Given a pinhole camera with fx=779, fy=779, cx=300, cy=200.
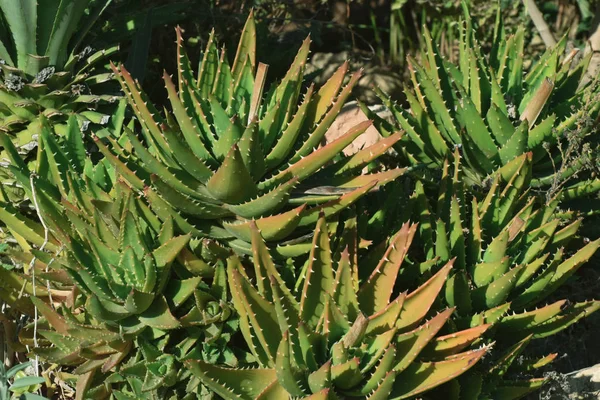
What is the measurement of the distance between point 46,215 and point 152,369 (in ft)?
1.95

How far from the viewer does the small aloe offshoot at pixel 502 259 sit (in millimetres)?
2336

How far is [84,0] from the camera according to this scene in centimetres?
278

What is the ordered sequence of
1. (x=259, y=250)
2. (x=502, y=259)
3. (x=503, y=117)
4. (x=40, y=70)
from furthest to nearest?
(x=40, y=70) < (x=503, y=117) < (x=502, y=259) < (x=259, y=250)

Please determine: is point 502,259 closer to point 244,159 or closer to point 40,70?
point 244,159

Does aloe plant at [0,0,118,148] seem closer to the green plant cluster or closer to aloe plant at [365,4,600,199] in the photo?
the green plant cluster

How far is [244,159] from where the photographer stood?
2.13m

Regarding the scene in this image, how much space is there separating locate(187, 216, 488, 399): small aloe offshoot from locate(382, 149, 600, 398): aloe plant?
7.4 inches

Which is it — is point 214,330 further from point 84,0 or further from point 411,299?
point 84,0

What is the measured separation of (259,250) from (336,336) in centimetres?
31

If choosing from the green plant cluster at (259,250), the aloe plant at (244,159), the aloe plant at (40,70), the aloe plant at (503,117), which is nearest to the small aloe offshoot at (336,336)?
the green plant cluster at (259,250)

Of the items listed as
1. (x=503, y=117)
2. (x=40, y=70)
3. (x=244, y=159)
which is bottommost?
(x=503, y=117)

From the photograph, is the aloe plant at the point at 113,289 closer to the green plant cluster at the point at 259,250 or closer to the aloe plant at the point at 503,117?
the green plant cluster at the point at 259,250

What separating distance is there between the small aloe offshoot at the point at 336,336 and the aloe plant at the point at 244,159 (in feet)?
0.43

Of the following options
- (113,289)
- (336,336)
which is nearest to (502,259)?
(336,336)
